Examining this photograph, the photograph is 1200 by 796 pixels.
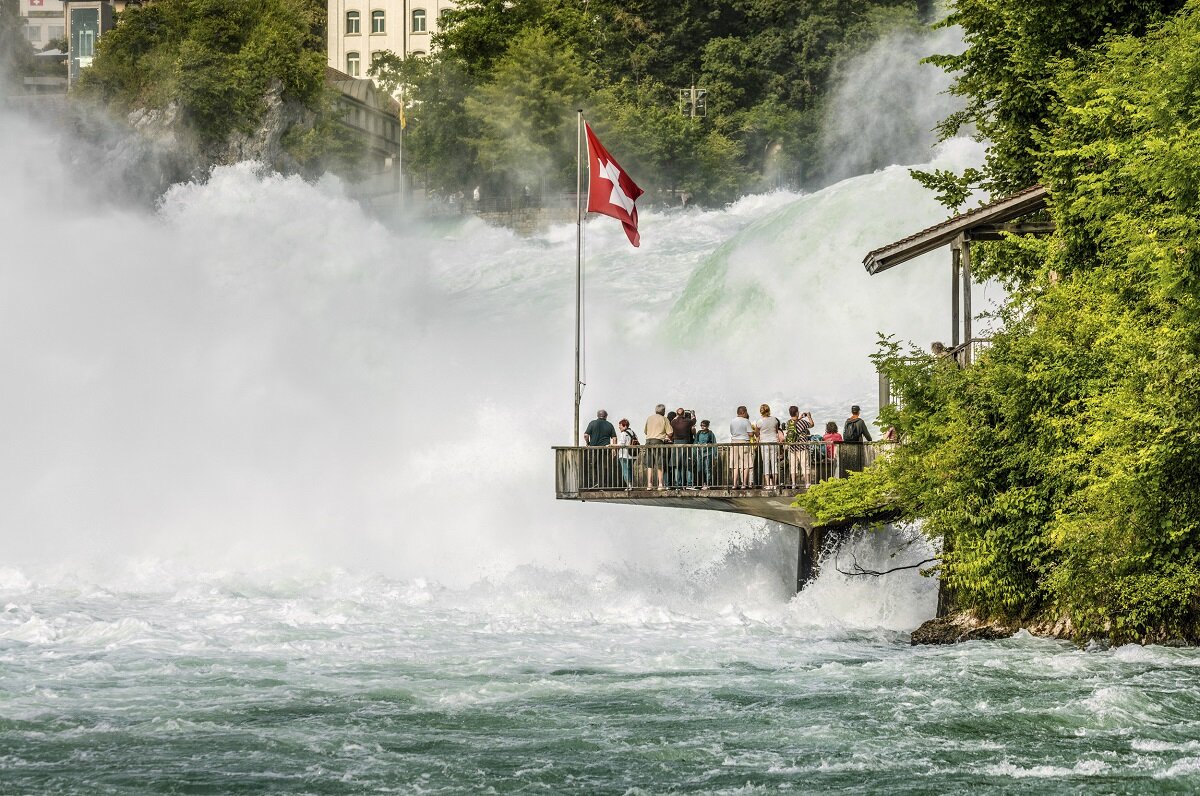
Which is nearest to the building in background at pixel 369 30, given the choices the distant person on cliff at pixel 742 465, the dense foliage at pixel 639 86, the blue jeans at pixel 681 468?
the dense foliage at pixel 639 86

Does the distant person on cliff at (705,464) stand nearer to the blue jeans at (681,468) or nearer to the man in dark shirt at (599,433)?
the blue jeans at (681,468)

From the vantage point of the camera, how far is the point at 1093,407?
23703mm

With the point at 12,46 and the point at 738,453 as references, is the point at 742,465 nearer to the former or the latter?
the point at 738,453

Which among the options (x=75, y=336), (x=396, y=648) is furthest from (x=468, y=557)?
(x=75, y=336)

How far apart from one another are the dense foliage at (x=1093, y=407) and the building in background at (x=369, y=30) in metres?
101

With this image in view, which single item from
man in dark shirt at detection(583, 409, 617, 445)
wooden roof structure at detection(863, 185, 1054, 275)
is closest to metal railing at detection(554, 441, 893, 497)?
man in dark shirt at detection(583, 409, 617, 445)

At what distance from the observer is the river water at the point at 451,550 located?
1820 cm

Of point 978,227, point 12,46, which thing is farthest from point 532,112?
point 978,227

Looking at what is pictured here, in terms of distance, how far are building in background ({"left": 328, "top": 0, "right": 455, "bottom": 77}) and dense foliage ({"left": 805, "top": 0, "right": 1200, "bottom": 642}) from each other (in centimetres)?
10128

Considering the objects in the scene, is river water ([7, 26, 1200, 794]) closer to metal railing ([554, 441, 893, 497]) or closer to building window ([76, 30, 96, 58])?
metal railing ([554, 441, 893, 497])

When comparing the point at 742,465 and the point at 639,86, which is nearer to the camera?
the point at 742,465

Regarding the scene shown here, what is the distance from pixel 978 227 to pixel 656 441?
20.7 ft

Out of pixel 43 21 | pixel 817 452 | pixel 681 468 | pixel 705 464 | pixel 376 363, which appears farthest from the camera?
pixel 43 21

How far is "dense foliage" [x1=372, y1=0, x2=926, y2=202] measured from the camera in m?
96.1
